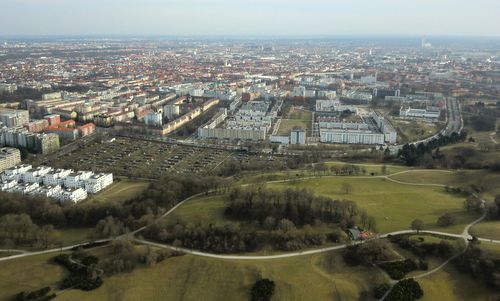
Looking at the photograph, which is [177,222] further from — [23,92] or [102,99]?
[23,92]

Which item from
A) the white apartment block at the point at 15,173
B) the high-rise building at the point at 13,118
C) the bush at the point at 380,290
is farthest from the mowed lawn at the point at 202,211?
the high-rise building at the point at 13,118

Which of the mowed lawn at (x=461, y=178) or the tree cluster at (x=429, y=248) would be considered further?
the mowed lawn at (x=461, y=178)

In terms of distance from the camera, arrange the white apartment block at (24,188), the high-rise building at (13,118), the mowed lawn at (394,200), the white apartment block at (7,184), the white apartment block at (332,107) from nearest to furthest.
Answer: the mowed lawn at (394,200) < the white apartment block at (24,188) < the white apartment block at (7,184) < the high-rise building at (13,118) < the white apartment block at (332,107)

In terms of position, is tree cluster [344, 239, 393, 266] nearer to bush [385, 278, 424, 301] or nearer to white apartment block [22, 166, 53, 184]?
bush [385, 278, 424, 301]

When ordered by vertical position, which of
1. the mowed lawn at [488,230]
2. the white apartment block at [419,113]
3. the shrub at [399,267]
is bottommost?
the shrub at [399,267]

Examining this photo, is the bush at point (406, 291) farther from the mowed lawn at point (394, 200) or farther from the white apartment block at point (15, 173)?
the white apartment block at point (15, 173)

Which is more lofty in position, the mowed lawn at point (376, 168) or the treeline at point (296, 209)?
the treeline at point (296, 209)

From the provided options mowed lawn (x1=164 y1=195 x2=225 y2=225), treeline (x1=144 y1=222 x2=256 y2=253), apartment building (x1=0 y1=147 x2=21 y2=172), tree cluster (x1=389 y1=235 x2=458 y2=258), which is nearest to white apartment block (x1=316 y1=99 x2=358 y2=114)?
mowed lawn (x1=164 y1=195 x2=225 y2=225)
